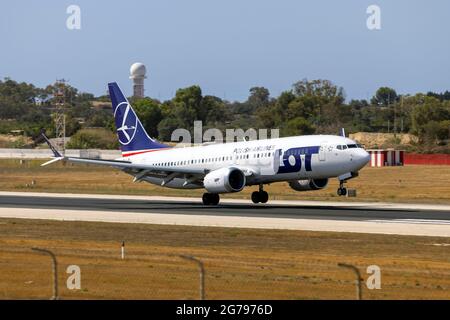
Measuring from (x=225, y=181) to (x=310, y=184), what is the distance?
575cm

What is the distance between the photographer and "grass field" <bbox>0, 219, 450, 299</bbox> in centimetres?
2756

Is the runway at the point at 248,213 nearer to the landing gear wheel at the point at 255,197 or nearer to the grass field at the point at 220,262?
the landing gear wheel at the point at 255,197

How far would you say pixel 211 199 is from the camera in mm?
66312

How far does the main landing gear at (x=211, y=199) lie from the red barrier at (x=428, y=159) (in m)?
69.1

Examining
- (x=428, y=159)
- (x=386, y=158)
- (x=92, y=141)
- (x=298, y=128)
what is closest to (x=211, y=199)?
(x=386, y=158)

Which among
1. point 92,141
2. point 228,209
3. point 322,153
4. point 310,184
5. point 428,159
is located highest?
point 92,141

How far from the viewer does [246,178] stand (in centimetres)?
6400

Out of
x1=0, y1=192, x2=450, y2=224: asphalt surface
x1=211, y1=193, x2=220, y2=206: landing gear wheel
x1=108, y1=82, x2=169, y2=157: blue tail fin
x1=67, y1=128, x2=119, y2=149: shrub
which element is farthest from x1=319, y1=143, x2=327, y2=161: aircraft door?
x1=67, y1=128, x2=119, y2=149: shrub

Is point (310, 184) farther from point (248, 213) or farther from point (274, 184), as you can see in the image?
point (274, 184)

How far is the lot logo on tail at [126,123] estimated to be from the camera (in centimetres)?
7294

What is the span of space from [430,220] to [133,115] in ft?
91.7

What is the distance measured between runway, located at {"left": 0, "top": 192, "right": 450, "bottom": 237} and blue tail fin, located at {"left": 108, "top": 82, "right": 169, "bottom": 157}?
3754 mm

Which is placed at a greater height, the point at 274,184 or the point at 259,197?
the point at 259,197

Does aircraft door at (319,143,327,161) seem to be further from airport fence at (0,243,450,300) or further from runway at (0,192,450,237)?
airport fence at (0,243,450,300)
